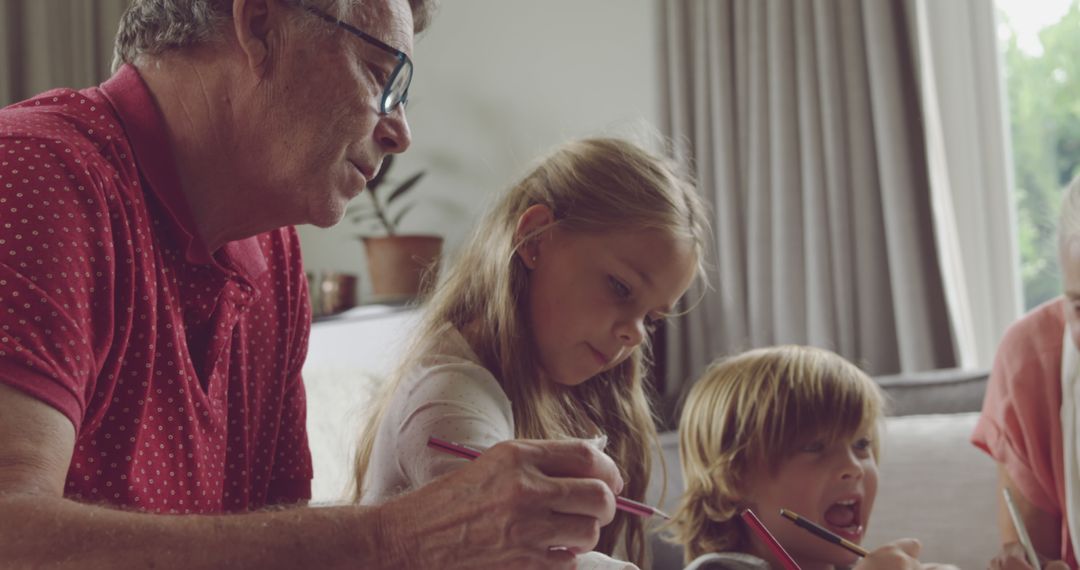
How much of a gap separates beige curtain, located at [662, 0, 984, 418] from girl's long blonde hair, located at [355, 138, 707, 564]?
1612 millimetres

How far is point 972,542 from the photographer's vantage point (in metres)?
2.07

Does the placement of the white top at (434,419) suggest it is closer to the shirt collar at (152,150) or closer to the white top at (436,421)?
the white top at (436,421)

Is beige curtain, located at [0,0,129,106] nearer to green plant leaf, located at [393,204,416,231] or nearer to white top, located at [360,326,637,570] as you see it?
green plant leaf, located at [393,204,416,231]

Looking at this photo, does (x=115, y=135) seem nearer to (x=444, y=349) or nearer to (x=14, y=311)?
(x=14, y=311)

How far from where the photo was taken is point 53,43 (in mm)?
4293

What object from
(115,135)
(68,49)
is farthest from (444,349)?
(68,49)

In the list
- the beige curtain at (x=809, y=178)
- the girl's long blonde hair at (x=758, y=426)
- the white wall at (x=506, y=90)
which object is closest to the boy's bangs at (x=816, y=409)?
the girl's long blonde hair at (x=758, y=426)

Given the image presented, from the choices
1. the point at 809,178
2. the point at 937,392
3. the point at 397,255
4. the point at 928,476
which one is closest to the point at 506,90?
the point at 397,255

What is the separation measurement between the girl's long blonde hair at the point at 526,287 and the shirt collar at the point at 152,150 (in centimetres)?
29

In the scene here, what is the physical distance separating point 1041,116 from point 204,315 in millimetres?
2570

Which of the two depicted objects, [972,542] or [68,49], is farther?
[68,49]

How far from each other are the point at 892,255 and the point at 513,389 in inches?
76.2

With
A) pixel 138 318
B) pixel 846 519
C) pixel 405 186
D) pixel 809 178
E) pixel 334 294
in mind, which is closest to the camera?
pixel 138 318

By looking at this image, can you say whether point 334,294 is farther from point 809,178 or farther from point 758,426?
point 758,426
